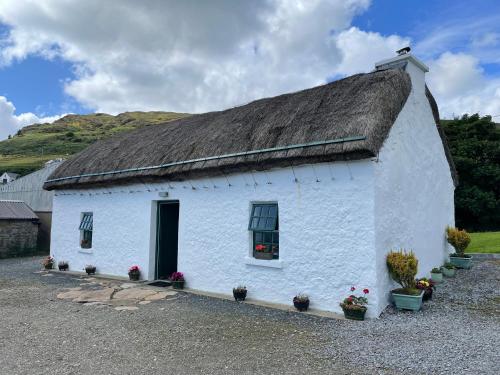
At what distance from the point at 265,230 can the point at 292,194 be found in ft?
3.49

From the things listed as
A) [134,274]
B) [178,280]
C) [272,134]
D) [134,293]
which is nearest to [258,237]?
[272,134]

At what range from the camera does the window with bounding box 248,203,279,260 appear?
8297 mm

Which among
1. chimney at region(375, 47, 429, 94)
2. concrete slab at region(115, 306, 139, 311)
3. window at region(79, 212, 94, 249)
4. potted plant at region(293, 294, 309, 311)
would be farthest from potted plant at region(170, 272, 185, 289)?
chimney at region(375, 47, 429, 94)

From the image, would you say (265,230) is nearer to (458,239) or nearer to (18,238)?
(458,239)

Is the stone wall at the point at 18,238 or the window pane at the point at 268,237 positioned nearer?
the window pane at the point at 268,237

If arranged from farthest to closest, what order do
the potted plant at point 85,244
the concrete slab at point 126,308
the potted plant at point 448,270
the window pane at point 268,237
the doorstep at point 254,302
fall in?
the potted plant at point 85,244
the potted plant at point 448,270
the window pane at point 268,237
the concrete slab at point 126,308
the doorstep at point 254,302

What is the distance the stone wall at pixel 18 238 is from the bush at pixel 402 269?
19.6 metres

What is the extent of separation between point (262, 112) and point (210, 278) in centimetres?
472

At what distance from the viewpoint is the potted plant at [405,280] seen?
273 inches

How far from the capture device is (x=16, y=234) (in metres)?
19.6

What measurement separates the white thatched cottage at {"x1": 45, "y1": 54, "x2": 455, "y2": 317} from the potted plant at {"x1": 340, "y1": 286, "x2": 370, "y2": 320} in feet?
0.57

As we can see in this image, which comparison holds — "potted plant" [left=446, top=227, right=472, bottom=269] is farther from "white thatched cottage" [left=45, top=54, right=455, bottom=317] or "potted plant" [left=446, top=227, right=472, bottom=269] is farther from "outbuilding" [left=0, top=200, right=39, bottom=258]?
"outbuilding" [left=0, top=200, right=39, bottom=258]

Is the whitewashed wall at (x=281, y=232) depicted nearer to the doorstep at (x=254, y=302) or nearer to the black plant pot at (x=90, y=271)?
the doorstep at (x=254, y=302)

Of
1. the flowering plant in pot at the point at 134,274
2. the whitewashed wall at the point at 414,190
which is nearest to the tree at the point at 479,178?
the whitewashed wall at the point at 414,190
